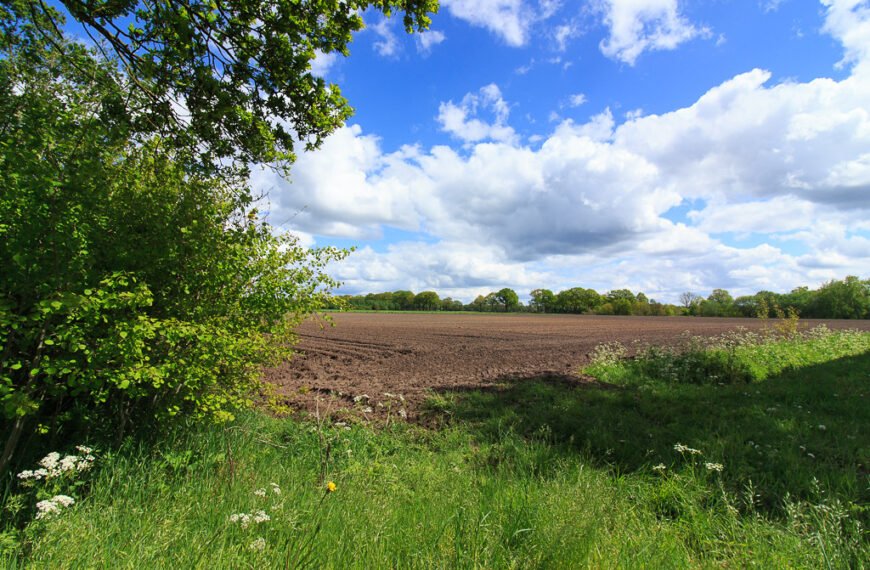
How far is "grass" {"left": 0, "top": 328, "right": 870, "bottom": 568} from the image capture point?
2.51 metres

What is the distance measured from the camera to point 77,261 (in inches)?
122

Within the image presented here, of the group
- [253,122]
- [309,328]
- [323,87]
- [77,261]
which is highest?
[323,87]

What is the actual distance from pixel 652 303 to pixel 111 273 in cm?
12269

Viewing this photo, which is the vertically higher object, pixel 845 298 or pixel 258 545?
pixel 845 298

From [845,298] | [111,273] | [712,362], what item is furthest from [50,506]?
[845,298]

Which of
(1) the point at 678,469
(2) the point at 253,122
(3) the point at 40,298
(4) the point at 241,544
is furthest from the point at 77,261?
(1) the point at 678,469

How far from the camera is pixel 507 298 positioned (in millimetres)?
147625

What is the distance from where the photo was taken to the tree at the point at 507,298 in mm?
142125

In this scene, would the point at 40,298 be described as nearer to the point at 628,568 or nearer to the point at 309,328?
the point at 628,568

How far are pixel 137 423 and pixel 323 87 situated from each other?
5385 millimetres

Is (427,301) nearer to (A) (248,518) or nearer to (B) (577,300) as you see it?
(B) (577,300)

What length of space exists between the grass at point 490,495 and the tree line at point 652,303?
86.5 inches

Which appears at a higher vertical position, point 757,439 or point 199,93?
point 199,93

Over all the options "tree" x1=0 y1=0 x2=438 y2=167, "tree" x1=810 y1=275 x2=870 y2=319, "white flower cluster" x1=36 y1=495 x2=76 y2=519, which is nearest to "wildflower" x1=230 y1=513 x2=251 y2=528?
"white flower cluster" x1=36 y1=495 x2=76 y2=519
